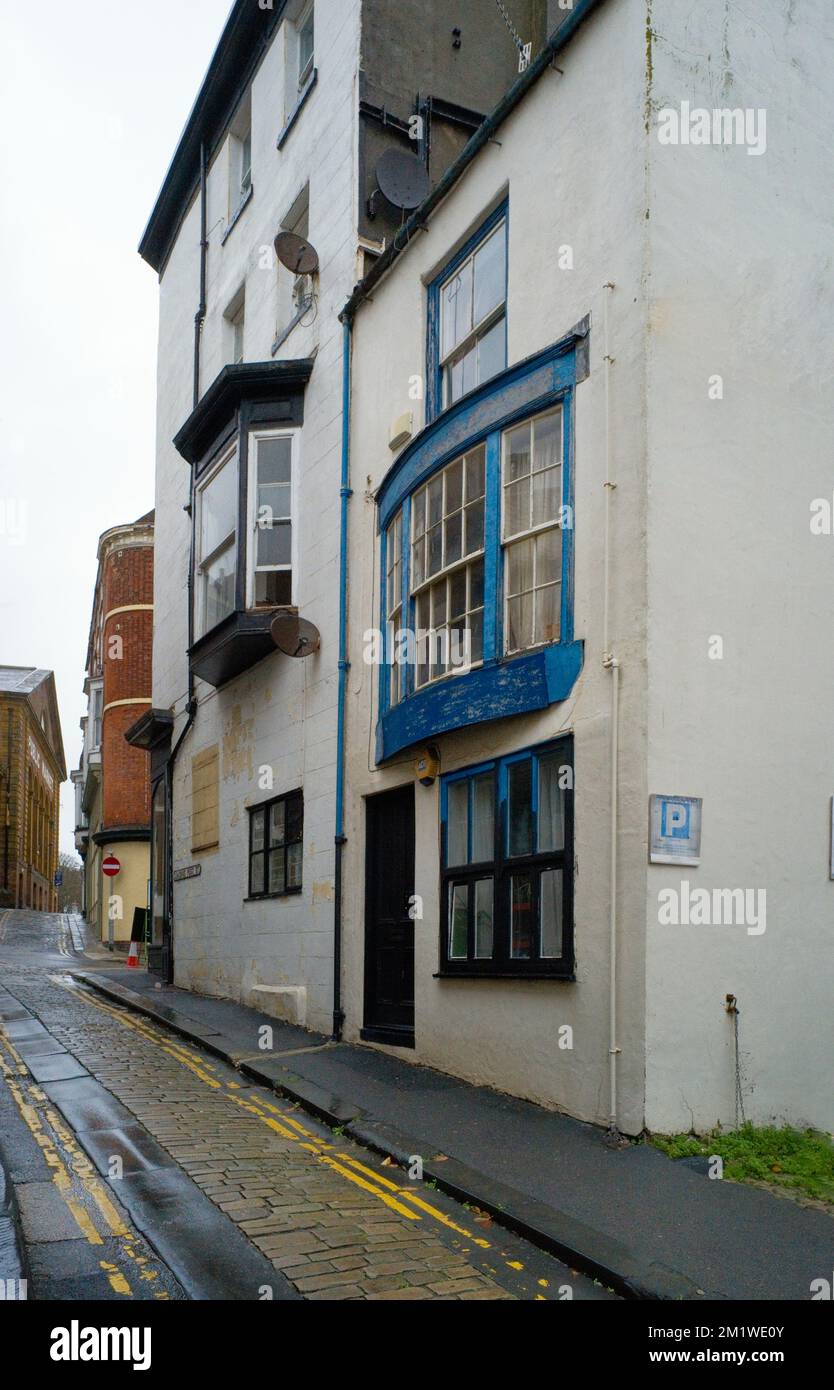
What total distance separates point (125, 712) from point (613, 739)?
28154 mm

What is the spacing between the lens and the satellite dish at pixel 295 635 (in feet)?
46.4

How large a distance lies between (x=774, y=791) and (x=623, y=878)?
1.41 metres

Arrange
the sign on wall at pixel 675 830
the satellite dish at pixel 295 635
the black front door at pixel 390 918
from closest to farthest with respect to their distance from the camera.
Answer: the sign on wall at pixel 675 830 < the black front door at pixel 390 918 < the satellite dish at pixel 295 635

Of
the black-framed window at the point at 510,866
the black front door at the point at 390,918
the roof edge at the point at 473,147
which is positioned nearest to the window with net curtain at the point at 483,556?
the black-framed window at the point at 510,866

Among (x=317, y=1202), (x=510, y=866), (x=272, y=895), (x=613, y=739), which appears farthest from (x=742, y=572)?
(x=272, y=895)

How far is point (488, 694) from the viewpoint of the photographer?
10117 mm

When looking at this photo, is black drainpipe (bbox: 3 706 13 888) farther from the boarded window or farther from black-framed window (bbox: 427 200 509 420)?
black-framed window (bbox: 427 200 509 420)

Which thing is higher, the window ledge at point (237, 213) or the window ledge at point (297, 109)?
the window ledge at point (297, 109)

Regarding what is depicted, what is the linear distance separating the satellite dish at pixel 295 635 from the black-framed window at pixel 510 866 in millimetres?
3679

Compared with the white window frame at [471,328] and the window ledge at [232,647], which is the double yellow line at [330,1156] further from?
the white window frame at [471,328]

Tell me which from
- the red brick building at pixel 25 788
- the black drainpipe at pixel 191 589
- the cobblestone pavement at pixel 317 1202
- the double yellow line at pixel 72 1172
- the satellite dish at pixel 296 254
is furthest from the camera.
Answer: the red brick building at pixel 25 788

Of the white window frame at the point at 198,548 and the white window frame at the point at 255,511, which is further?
the white window frame at the point at 198,548

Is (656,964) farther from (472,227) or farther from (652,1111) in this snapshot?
(472,227)

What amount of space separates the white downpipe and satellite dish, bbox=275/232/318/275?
272 inches
